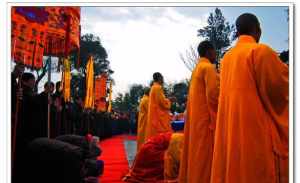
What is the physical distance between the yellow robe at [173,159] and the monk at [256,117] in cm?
178

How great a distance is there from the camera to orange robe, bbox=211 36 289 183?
2859 millimetres

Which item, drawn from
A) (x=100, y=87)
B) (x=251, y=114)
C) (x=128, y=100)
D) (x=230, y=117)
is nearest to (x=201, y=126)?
(x=230, y=117)

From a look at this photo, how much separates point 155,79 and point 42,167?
4262 millimetres

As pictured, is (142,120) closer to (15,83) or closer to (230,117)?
(15,83)

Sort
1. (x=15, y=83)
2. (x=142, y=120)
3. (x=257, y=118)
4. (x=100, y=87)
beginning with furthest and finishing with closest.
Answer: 1. (x=100, y=87)
2. (x=142, y=120)
3. (x=15, y=83)
4. (x=257, y=118)

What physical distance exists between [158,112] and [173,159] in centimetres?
286

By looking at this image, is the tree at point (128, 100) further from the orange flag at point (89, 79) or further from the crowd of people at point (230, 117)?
the crowd of people at point (230, 117)

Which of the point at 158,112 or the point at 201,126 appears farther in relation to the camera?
the point at 158,112

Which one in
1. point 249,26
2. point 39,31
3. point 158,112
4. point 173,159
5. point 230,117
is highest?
point 39,31

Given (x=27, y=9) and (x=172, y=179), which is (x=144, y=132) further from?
(x=27, y=9)

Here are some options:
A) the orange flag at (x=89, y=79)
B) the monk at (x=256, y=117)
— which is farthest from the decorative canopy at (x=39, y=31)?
the orange flag at (x=89, y=79)

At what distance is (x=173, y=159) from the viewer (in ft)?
16.1

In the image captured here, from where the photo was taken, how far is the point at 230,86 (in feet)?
10.3
